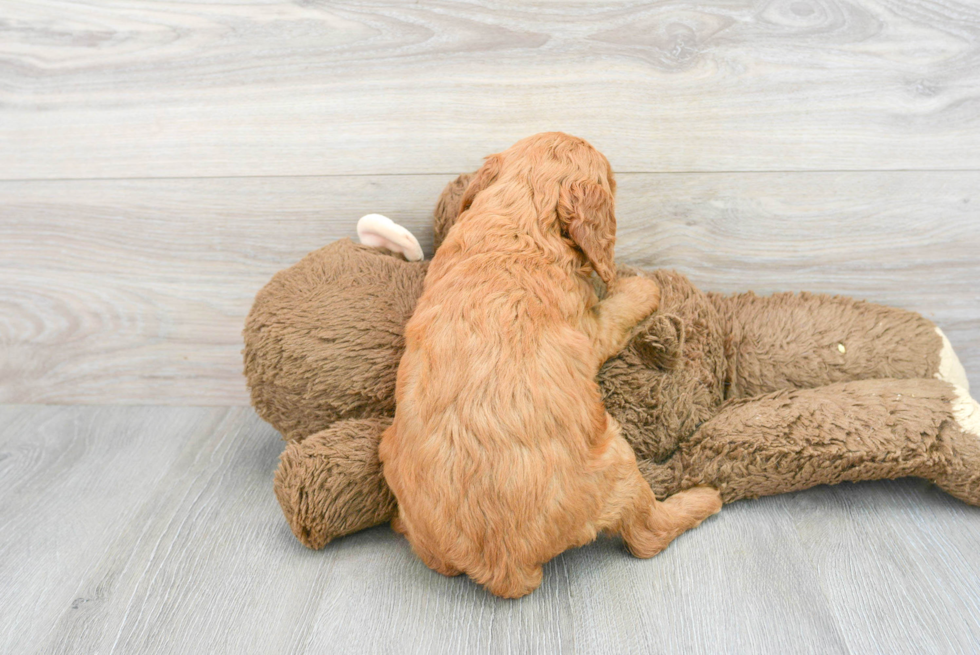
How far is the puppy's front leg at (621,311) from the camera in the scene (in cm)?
149

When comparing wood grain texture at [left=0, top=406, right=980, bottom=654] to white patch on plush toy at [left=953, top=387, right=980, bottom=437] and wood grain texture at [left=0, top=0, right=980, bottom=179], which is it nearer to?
white patch on plush toy at [left=953, top=387, right=980, bottom=437]

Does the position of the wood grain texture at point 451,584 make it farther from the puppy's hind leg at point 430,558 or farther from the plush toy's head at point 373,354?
the plush toy's head at point 373,354

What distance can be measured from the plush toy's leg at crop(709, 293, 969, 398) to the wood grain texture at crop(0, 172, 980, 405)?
17 cm

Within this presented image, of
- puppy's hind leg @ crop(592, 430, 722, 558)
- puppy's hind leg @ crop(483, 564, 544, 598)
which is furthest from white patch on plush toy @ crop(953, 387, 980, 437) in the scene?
puppy's hind leg @ crop(483, 564, 544, 598)

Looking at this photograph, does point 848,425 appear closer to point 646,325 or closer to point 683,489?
point 683,489

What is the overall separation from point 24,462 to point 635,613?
1.65m

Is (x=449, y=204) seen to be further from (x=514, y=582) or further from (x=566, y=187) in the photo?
(x=514, y=582)

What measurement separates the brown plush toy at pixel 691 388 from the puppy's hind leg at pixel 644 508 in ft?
0.18

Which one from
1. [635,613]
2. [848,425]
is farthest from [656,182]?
[635,613]

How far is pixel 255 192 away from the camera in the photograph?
1.89 metres

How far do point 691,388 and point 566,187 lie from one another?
55 centimetres

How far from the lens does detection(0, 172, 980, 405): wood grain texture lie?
181 cm

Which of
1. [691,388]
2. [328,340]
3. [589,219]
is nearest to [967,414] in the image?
A: [691,388]

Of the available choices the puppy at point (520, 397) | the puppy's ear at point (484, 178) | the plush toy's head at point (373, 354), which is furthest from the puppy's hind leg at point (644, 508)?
the puppy's ear at point (484, 178)
